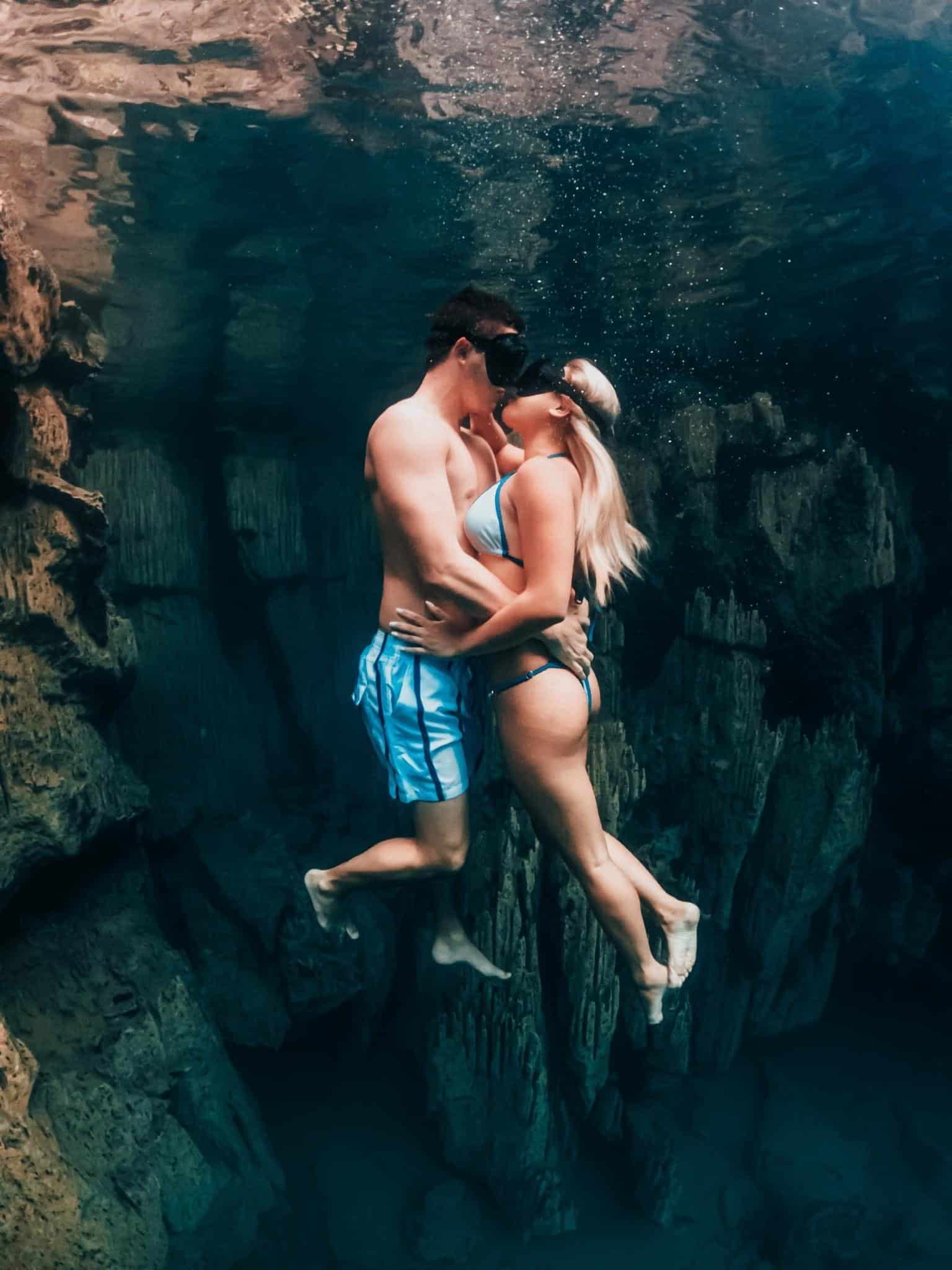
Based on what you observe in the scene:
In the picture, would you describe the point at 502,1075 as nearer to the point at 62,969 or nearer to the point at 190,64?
the point at 62,969

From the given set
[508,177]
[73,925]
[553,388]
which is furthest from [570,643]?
[508,177]

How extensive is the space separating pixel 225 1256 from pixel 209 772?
383 centimetres

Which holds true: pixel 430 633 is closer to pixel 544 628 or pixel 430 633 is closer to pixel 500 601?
pixel 500 601

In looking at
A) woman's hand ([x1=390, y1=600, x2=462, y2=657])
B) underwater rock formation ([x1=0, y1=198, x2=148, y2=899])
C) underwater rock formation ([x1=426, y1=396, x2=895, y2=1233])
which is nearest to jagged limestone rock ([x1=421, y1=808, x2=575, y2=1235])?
underwater rock formation ([x1=426, y1=396, x2=895, y2=1233])

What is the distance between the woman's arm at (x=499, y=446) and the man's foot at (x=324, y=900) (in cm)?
214

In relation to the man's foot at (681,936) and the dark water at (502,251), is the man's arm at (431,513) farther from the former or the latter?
the dark water at (502,251)

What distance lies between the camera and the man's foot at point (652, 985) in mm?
3854

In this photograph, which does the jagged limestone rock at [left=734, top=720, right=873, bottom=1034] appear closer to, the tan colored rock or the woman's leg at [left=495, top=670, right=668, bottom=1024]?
the woman's leg at [left=495, top=670, right=668, bottom=1024]

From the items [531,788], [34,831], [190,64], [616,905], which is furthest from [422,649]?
[190,64]

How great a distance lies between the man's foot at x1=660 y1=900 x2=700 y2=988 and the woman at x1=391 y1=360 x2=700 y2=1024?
3.4 inches

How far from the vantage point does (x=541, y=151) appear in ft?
20.0

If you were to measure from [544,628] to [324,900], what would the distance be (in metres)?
1.78

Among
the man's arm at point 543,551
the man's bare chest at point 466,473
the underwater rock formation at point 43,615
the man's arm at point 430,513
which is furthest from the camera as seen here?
the underwater rock formation at point 43,615

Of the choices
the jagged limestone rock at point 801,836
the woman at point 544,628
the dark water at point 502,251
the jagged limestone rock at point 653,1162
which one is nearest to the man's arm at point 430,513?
the woman at point 544,628
